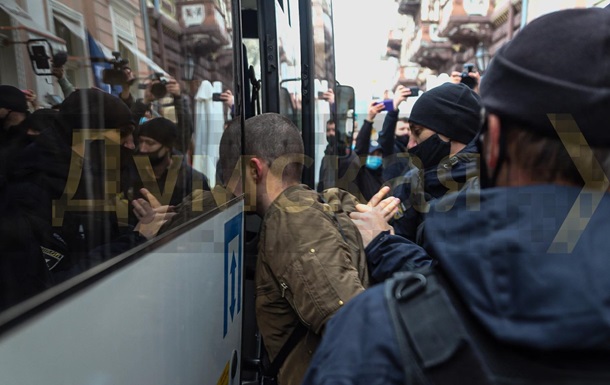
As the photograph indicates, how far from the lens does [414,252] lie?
1775 millimetres

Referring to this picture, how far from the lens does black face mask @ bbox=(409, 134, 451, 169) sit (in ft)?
8.27

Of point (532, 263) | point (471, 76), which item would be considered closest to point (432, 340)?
point (532, 263)

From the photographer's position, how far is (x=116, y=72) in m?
1.17

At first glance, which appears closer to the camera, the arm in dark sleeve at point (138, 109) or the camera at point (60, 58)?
the camera at point (60, 58)

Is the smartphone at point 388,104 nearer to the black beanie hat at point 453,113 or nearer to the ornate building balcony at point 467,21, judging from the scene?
the ornate building balcony at point 467,21

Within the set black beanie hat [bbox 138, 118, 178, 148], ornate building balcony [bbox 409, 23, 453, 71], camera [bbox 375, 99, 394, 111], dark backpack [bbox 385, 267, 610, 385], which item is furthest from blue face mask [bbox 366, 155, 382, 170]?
dark backpack [bbox 385, 267, 610, 385]

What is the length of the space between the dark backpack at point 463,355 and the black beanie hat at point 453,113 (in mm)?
1831

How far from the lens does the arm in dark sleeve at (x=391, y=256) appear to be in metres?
1.74

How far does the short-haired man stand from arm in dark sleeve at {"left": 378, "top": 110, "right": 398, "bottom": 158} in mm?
3675

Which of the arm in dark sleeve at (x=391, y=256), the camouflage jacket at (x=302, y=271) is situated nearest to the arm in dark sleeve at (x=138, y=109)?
the camouflage jacket at (x=302, y=271)

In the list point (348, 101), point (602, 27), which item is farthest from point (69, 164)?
point (348, 101)

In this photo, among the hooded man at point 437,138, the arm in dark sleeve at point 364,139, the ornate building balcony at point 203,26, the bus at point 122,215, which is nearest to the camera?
the bus at point 122,215

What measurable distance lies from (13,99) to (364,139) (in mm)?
4575

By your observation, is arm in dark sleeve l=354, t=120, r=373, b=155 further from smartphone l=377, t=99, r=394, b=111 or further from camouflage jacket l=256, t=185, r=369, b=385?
camouflage jacket l=256, t=185, r=369, b=385
